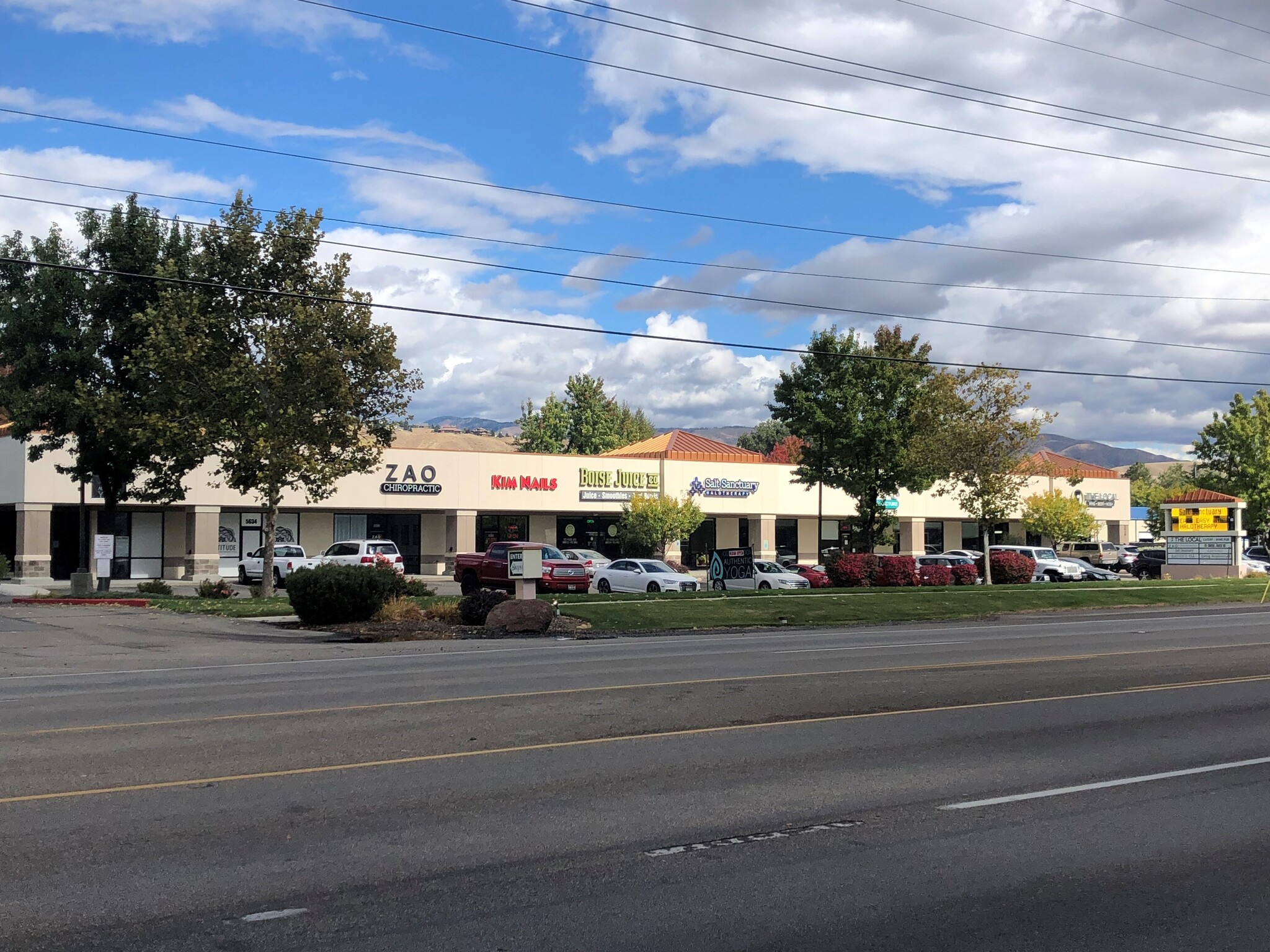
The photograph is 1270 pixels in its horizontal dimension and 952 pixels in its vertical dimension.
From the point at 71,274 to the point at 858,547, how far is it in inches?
1438

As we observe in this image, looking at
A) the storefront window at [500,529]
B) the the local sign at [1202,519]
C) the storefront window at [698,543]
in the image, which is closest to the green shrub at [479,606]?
the storefront window at [500,529]

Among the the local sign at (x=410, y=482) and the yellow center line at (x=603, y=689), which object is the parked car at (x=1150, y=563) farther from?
the yellow center line at (x=603, y=689)

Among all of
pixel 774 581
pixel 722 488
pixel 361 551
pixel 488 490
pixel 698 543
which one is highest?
pixel 722 488

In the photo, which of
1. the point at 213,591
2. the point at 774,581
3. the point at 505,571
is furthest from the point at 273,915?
the point at 774,581

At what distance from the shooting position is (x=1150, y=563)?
54.3 meters

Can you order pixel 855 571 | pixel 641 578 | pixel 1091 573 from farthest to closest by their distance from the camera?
pixel 1091 573 < pixel 855 571 < pixel 641 578

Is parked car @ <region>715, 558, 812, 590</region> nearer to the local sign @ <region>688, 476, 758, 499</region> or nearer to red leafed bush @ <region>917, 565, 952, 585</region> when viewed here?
red leafed bush @ <region>917, 565, 952, 585</region>

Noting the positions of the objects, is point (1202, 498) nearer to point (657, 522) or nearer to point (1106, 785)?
point (657, 522)

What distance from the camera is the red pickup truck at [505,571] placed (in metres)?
34.7

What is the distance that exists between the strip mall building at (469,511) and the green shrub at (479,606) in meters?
19.7

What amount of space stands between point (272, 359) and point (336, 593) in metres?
9.69

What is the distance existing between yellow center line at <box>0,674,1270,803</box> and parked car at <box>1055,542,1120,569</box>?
49.2 meters

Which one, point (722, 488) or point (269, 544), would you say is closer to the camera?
point (269, 544)

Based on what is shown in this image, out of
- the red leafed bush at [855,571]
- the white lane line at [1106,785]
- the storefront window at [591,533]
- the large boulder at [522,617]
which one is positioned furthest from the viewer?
the storefront window at [591,533]
